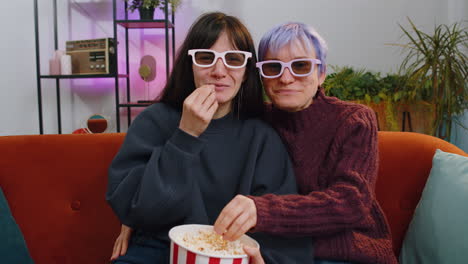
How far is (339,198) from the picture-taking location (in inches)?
39.3

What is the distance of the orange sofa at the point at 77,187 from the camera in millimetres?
1369

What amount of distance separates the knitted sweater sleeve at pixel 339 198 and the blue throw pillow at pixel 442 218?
23cm

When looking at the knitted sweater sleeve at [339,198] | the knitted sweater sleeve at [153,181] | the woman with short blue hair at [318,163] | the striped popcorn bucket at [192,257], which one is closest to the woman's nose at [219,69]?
the woman with short blue hair at [318,163]

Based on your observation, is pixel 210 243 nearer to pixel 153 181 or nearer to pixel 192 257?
pixel 192 257

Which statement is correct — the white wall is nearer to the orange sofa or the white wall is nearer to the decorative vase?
the decorative vase

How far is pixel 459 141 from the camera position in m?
3.06

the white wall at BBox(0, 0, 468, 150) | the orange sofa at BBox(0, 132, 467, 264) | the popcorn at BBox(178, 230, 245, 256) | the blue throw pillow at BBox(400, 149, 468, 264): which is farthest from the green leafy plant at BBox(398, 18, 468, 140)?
the popcorn at BBox(178, 230, 245, 256)

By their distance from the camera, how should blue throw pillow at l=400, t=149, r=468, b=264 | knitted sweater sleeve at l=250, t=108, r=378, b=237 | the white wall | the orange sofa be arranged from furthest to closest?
the white wall → the orange sofa → blue throw pillow at l=400, t=149, r=468, b=264 → knitted sweater sleeve at l=250, t=108, r=378, b=237

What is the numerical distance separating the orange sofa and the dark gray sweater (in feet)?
1.26

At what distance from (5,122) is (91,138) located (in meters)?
1.98

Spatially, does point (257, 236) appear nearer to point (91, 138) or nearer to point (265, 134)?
point (265, 134)

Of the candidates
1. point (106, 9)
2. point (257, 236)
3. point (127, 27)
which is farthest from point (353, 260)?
point (106, 9)

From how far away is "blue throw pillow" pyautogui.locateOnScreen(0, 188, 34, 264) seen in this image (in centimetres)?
115

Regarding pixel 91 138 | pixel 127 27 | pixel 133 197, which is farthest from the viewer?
pixel 127 27
